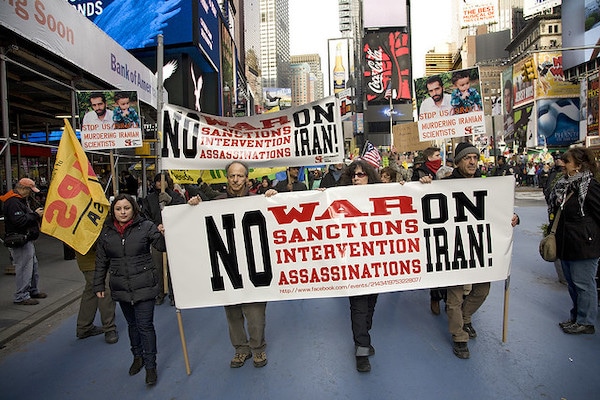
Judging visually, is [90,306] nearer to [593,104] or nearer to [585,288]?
[585,288]

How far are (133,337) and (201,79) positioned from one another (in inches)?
993

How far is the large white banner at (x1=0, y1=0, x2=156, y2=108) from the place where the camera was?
22.1 ft

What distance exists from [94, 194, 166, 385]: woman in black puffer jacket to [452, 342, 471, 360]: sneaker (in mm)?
2662

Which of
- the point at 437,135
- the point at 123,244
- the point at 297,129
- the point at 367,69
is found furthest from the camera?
the point at 367,69

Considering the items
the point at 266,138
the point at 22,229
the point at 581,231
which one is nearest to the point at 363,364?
the point at 581,231

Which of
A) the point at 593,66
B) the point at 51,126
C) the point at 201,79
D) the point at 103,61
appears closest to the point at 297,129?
the point at 103,61

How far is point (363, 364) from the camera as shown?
12.0 feet

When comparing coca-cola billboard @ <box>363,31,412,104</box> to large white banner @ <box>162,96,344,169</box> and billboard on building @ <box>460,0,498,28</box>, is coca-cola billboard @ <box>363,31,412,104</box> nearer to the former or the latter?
billboard on building @ <box>460,0,498,28</box>

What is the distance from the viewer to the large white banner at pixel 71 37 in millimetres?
6738

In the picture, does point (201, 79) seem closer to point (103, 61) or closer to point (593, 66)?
point (103, 61)

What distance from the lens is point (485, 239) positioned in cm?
398

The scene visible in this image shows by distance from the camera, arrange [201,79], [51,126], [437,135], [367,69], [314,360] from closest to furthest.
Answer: [314,360]
[437,135]
[51,126]
[201,79]
[367,69]

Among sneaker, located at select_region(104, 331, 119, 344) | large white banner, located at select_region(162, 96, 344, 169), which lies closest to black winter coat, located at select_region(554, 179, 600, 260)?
large white banner, located at select_region(162, 96, 344, 169)

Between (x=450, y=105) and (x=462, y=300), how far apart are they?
171 inches
